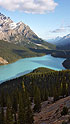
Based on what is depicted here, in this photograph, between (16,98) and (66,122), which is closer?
(66,122)

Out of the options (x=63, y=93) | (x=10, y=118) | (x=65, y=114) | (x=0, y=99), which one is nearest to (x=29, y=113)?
(x=10, y=118)

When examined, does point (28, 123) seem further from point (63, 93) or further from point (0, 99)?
point (0, 99)

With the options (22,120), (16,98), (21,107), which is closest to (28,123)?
(22,120)

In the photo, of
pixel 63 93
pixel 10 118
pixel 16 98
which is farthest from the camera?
pixel 16 98

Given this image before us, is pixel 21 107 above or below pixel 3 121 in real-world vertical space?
above

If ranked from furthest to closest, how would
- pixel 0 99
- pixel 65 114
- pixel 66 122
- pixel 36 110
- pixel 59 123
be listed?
1. pixel 0 99
2. pixel 36 110
3. pixel 65 114
4. pixel 59 123
5. pixel 66 122

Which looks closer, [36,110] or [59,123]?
[59,123]

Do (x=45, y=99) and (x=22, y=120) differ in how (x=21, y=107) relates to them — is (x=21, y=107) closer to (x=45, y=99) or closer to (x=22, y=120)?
(x=22, y=120)

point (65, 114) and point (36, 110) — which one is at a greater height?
point (65, 114)

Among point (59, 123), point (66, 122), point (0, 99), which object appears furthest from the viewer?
point (0, 99)
